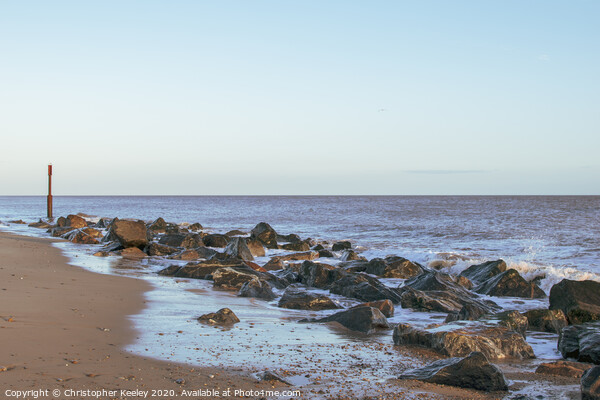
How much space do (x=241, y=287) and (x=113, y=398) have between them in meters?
6.55

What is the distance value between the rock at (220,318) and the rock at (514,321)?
3778 mm

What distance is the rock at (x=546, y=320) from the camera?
26.6 ft

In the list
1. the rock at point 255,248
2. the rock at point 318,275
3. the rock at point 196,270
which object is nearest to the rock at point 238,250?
the rock at point 255,248

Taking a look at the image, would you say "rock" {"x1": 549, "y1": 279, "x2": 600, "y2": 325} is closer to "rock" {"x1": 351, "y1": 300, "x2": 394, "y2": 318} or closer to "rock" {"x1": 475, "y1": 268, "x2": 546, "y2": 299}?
"rock" {"x1": 475, "y1": 268, "x2": 546, "y2": 299}

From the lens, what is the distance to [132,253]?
17047 millimetres

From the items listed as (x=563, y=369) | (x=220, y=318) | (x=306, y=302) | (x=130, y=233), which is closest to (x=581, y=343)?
(x=563, y=369)

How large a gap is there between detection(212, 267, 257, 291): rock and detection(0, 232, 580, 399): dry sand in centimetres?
309

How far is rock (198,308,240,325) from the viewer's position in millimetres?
7226

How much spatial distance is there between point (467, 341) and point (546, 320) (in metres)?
2.49

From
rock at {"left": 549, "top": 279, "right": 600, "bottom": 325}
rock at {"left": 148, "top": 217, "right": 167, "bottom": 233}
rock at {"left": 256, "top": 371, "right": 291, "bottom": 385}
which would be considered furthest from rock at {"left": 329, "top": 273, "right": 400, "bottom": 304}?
rock at {"left": 148, "top": 217, "right": 167, "bottom": 233}

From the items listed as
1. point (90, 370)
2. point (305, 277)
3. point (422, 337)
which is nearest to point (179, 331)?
point (90, 370)

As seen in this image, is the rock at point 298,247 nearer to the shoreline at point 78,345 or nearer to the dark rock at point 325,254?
the dark rock at point 325,254

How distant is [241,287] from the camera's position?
34.7 ft

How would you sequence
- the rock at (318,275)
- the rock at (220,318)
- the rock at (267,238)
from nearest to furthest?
the rock at (220,318), the rock at (318,275), the rock at (267,238)
